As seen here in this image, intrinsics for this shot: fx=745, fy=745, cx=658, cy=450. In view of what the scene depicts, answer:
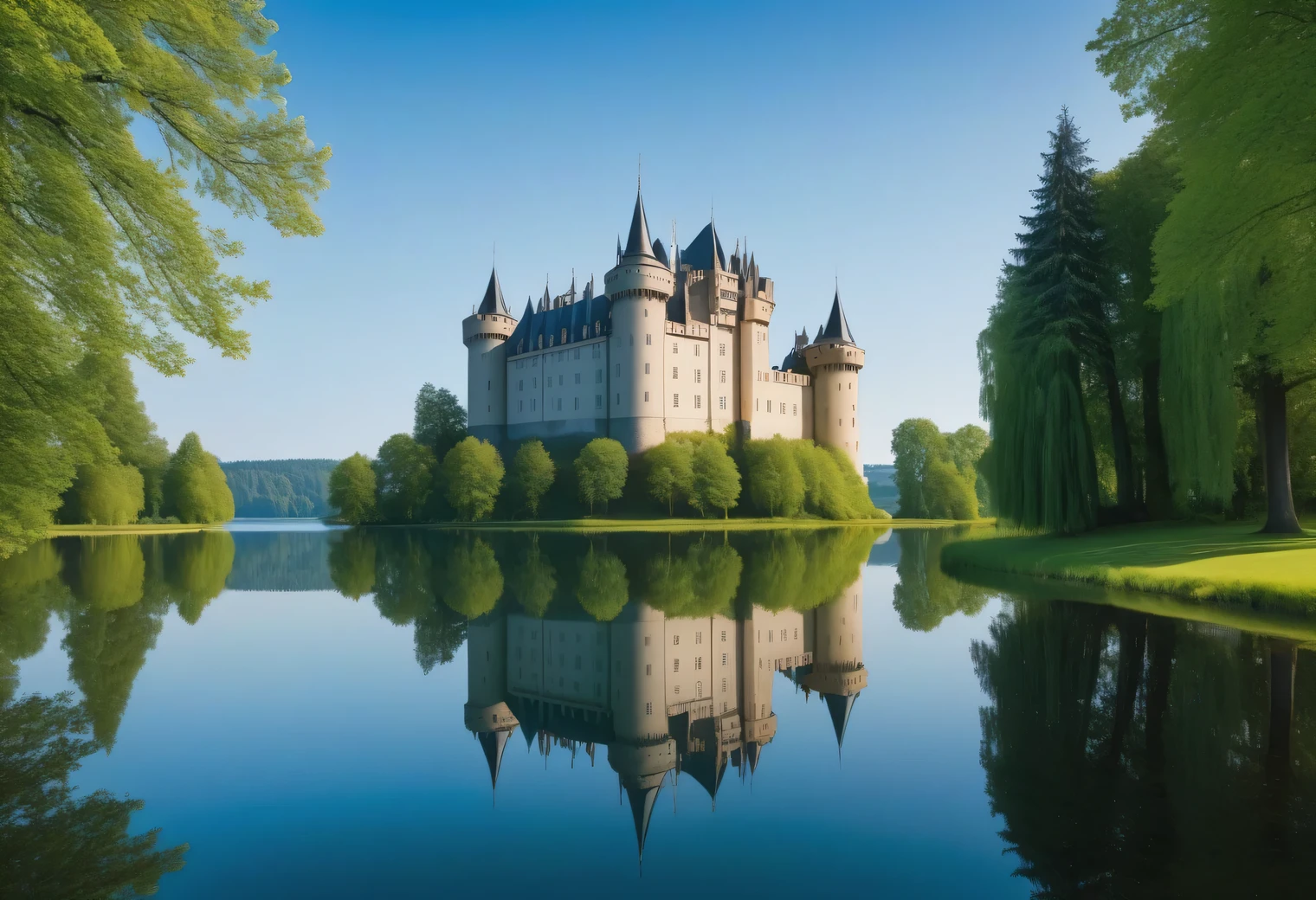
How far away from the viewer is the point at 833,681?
8008 millimetres

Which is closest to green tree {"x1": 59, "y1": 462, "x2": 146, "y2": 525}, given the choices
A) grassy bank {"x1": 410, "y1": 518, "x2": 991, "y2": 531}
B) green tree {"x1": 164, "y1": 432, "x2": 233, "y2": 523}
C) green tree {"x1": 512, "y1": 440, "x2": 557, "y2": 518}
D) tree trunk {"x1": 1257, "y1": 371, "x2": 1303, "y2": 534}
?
green tree {"x1": 164, "y1": 432, "x2": 233, "y2": 523}

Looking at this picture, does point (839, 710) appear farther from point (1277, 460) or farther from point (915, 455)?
point (915, 455)

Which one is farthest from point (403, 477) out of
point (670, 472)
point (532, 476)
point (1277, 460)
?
point (1277, 460)

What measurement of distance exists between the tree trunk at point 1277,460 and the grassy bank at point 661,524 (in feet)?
97.1

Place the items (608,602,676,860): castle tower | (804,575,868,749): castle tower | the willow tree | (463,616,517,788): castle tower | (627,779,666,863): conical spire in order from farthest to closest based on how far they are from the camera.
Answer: the willow tree, (804,575,868,749): castle tower, (463,616,517,788): castle tower, (608,602,676,860): castle tower, (627,779,666,863): conical spire

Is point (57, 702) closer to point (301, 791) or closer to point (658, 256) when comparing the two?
point (301, 791)

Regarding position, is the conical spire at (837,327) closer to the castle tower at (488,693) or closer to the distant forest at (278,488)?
the castle tower at (488,693)

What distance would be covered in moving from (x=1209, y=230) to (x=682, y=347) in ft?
164

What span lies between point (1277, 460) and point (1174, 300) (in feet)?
14.1

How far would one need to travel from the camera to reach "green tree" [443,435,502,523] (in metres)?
50.3

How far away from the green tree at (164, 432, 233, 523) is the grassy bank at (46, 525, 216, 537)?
9.05 ft

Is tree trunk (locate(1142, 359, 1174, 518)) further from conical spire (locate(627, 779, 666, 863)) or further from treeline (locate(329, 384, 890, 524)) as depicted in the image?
treeline (locate(329, 384, 890, 524))

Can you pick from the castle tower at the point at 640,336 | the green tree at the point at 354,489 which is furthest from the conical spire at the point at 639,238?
the green tree at the point at 354,489

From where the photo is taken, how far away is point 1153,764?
5.20 m
